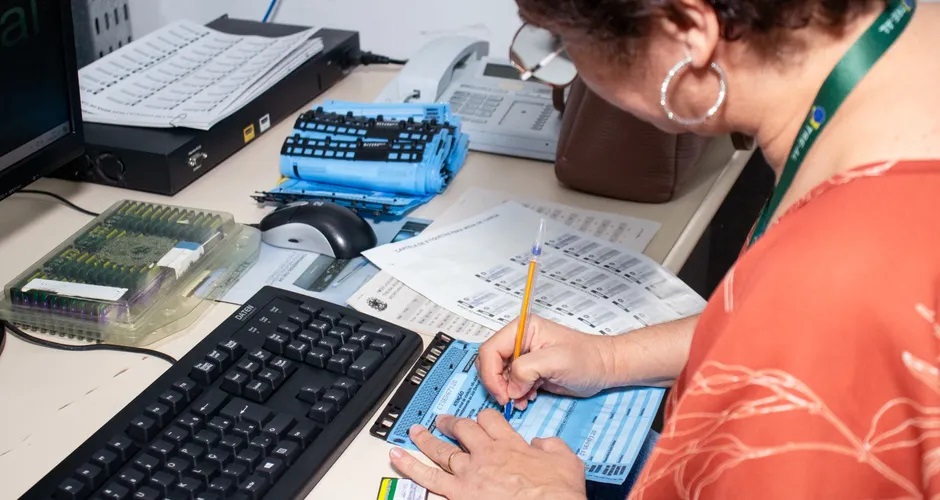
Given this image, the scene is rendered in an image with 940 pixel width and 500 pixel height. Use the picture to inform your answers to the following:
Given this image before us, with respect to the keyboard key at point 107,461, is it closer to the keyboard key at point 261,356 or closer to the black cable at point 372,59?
the keyboard key at point 261,356

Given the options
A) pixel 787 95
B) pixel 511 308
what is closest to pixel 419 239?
pixel 511 308

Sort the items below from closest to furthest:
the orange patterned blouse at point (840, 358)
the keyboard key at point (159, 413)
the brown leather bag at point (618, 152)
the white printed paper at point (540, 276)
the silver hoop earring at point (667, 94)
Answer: the orange patterned blouse at point (840, 358) < the silver hoop earring at point (667, 94) < the keyboard key at point (159, 413) < the white printed paper at point (540, 276) < the brown leather bag at point (618, 152)

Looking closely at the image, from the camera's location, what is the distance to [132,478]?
71cm

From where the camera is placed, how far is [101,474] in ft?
2.34

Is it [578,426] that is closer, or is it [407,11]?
[578,426]

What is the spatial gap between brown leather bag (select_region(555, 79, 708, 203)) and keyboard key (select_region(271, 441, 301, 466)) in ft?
1.96

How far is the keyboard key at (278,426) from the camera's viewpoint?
76cm

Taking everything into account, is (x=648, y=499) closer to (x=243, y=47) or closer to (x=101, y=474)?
(x=101, y=474)

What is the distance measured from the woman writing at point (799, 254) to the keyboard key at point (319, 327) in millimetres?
172

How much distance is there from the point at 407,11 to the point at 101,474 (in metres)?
1.15

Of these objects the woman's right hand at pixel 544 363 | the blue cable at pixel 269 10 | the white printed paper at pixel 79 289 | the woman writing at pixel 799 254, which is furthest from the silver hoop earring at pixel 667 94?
the blue cable at pixel 269 10

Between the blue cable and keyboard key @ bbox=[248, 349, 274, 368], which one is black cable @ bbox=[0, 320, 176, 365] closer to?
keyboard key @ bbox=[248, 349, 274, 368]

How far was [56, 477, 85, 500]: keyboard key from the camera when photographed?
27.4 inches

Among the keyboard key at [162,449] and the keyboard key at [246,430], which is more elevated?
the keyboard key at [246,430]
